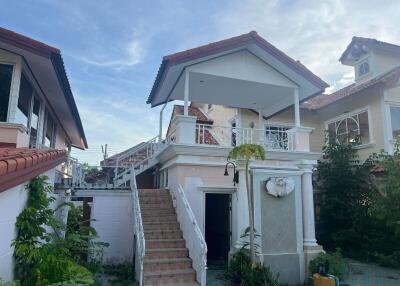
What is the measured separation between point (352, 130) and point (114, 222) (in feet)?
38.1

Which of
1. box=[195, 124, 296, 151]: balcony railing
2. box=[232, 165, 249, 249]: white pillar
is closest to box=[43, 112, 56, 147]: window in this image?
box=[195, 124, 296, 151]: balcony railing

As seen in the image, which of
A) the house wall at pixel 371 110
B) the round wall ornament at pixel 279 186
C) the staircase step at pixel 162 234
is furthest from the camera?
the house wall at pixel 371 110

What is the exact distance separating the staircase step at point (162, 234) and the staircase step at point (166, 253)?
1.84 ft

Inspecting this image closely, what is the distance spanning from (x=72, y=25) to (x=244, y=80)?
6.04 metres

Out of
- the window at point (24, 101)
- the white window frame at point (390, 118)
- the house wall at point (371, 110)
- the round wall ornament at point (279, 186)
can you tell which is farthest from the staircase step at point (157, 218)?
the white window frame at point (390, 118)

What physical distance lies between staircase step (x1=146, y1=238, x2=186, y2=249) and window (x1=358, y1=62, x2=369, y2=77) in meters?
13.3

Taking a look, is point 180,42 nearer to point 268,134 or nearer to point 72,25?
point 72,25

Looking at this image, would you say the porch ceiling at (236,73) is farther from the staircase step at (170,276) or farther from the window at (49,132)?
the staircase step at (170,276)

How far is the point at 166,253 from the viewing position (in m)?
8.44

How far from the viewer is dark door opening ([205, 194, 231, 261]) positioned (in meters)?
11.9

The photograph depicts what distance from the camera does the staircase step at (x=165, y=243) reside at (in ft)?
28.2

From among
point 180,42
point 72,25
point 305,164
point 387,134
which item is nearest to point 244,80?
point 180,42

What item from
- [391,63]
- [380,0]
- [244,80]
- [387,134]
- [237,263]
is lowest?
[237,263]

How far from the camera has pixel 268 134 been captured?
1505 cm
